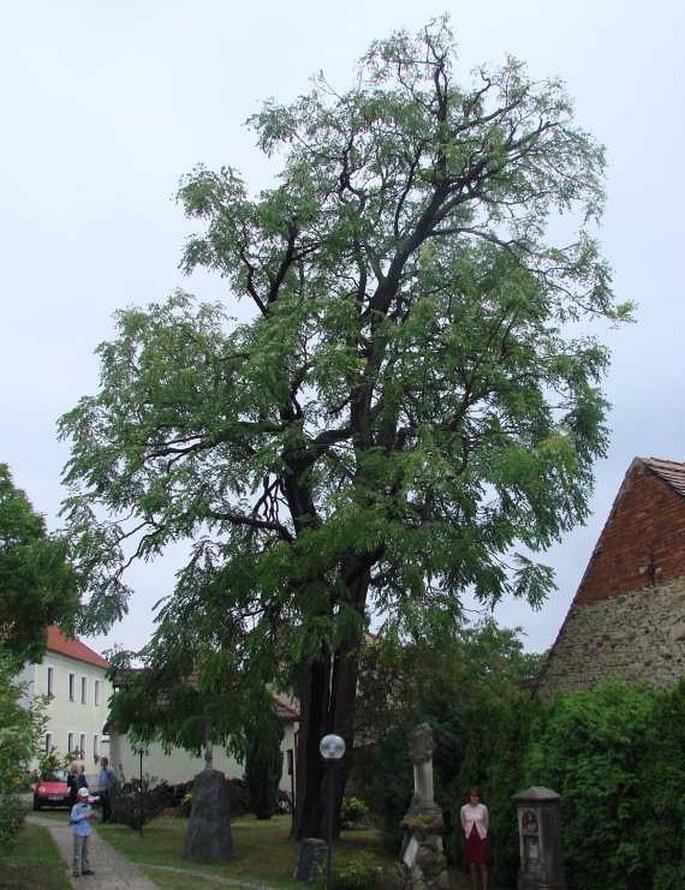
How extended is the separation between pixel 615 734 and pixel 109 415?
10552mm

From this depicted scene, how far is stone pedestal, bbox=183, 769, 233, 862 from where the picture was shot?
59.1 feet

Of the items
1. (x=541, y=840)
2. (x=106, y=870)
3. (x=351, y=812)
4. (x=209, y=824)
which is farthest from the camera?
(x=351, y=812)

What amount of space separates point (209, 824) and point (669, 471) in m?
10.6

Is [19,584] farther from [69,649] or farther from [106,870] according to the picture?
[69,649]

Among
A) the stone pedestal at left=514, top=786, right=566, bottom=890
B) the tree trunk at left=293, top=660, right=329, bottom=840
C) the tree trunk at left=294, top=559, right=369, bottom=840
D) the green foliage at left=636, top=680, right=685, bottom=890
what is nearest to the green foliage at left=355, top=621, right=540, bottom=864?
the tree trunk at left=294, top=559, right=369, bottom=840

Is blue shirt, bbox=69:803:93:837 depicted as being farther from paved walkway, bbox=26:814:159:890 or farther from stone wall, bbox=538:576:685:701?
stone wall, bbox=538:576:685:701

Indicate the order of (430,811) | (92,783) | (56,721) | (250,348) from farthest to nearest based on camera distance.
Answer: (56,721) → (92,783) → (250,348) → (430,811)

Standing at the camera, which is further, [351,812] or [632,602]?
[351,812]

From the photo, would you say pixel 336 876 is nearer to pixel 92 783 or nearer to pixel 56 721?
pixel 92 783

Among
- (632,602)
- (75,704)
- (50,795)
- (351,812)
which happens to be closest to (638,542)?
(632,602)

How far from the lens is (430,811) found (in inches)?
584

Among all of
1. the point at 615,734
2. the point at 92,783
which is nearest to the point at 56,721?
the point at 92,783

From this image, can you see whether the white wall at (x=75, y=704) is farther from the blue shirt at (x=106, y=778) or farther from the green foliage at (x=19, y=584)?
the blue shirt at (x=106, y=778)

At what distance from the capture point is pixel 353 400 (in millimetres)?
19109
